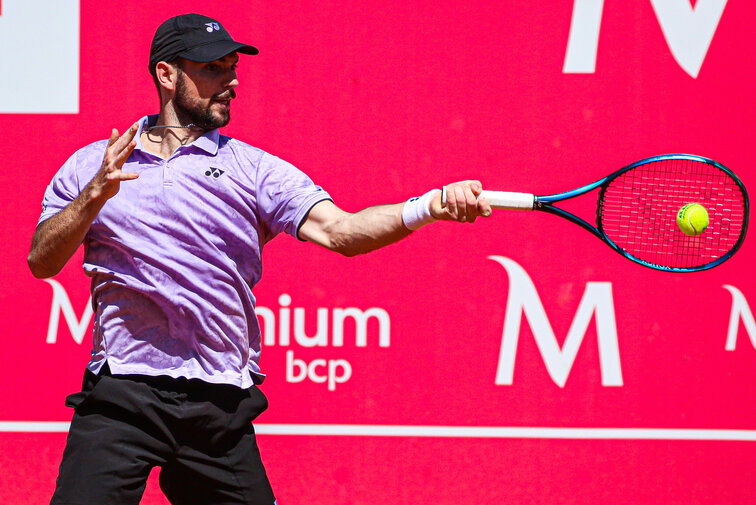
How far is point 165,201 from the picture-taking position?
8.86ft

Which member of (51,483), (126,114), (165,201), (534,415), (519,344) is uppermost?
(126,114)

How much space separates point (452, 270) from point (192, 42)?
1393 mm

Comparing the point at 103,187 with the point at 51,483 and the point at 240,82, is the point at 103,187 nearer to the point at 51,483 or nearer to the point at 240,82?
the point at 240,82

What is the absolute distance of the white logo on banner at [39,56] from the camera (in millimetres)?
3770

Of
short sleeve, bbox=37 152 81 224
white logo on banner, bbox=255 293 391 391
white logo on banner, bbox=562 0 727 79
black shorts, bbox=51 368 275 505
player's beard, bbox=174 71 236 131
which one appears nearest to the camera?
black shorts, bbox=51 368 275 505

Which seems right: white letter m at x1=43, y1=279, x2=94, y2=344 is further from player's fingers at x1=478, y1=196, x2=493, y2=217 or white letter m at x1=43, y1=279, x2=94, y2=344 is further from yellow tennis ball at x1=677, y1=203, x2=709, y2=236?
yellow tennis ball at x1=677, y1=203, x2=709, y2=236

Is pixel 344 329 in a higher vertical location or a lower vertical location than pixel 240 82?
lower

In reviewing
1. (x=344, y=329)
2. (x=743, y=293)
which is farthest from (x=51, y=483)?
(x=743, y=293)

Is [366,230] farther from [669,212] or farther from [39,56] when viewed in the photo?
[39,56]

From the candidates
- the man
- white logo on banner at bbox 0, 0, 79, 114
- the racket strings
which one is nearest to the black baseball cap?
the man

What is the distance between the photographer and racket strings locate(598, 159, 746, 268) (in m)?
3.34

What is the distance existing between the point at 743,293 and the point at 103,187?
241 cm

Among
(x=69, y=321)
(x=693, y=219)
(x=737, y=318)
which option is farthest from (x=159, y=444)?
(x=737, y=318)

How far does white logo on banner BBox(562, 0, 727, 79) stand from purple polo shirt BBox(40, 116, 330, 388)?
1.42m
